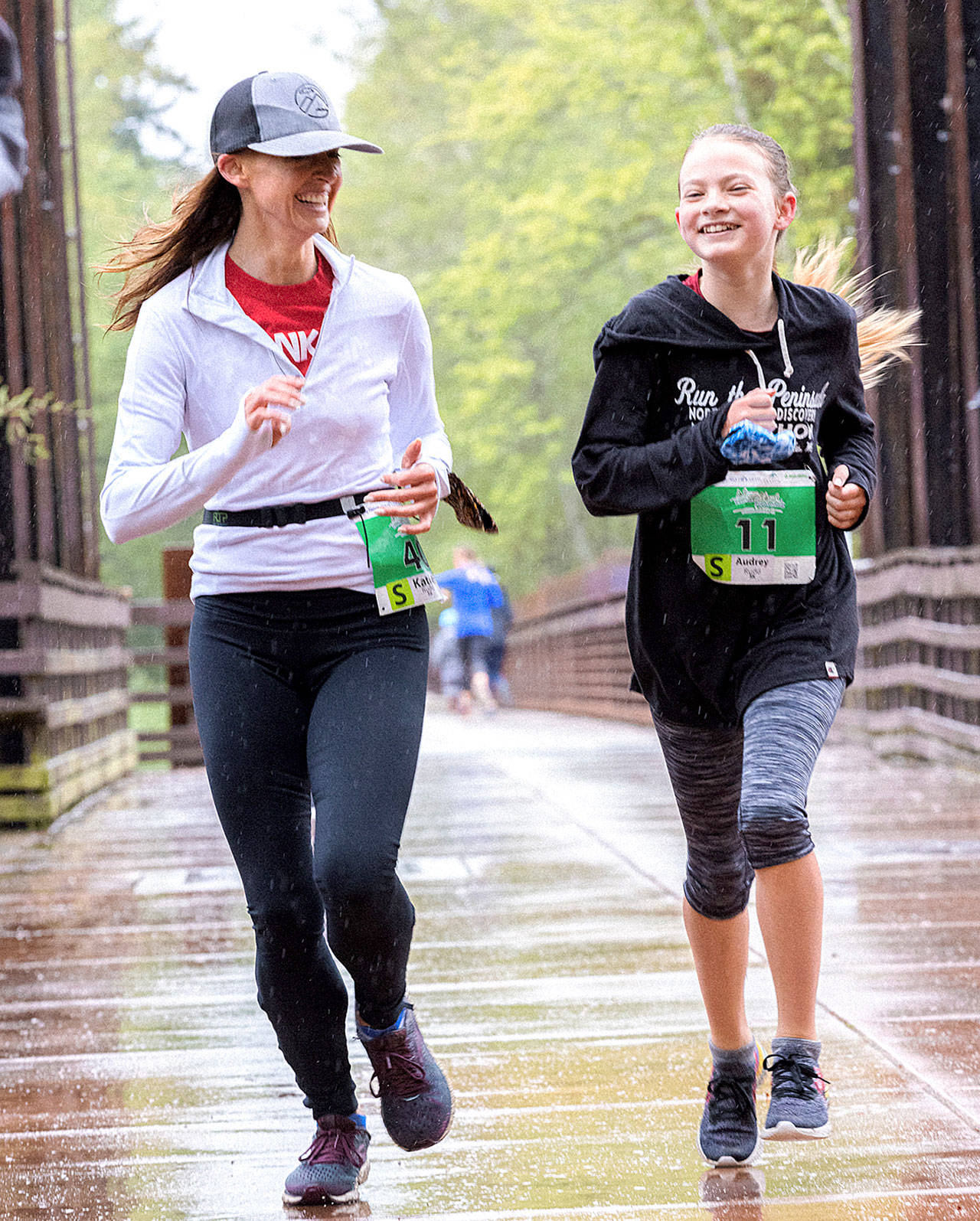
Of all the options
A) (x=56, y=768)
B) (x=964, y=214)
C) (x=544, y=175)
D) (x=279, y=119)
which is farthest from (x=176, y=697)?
(x=544, y=175)

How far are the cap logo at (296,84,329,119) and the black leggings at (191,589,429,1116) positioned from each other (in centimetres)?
80

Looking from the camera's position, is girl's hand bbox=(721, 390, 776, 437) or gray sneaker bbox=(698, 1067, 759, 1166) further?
gray sneaker bbox=(698, 1067, 759, 1166)

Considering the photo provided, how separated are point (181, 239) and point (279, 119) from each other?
31cm

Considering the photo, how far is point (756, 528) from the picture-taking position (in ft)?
10.2

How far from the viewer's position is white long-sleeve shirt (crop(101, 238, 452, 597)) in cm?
305

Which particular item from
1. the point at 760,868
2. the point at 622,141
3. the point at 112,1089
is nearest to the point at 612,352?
the point at 760,868

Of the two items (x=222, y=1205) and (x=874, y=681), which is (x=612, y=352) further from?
(x=874, y=681)

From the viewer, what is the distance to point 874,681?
12930 millimetres

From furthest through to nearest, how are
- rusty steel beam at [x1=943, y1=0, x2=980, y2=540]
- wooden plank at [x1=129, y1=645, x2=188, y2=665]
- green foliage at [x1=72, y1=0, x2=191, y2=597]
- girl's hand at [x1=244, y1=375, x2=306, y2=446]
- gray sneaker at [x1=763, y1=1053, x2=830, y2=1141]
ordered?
1. green foliage at [x1=72, y1=0, x2=191, y2=597]
2. wooden plank at [x1=129, y1=645, x2=188, y2=665]
3. rusty steel beam at [x1=943, y1=0, x2=980, y2=540]
4. gray sneaker at [x1=763, y1=1053, x2=830, y2=1141]
5. girl's hand at [x1=244, y1=375, x2=306, y2=446]

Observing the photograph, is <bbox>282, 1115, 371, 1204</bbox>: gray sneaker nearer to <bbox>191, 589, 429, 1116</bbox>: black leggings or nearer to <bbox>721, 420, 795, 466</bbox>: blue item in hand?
<bbox>191, 589, 429, 1116</bbox>: black leggings

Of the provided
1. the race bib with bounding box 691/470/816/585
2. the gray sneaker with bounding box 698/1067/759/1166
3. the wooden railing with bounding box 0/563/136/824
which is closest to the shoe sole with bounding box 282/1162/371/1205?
the gray sneaker with bounding box 698/1067/759/1166

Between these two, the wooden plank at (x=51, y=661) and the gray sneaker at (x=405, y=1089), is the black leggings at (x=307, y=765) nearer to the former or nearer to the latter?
the gray sneaker at (x=405, y=1089)

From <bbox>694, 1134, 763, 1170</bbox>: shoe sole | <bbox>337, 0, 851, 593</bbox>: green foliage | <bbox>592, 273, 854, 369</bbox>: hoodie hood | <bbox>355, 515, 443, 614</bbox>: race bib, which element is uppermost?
<bbox>337, 0, 851, 593</bbox>: green foliage

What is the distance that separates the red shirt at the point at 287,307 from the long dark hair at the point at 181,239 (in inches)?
2.8
